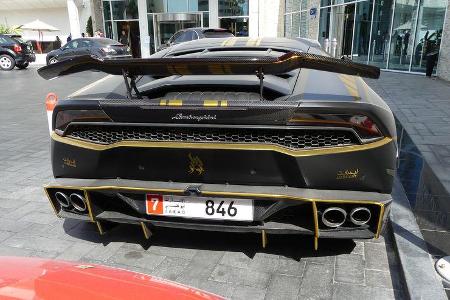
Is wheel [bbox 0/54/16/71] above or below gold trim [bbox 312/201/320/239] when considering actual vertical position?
below

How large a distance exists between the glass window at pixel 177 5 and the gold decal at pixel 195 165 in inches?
1077

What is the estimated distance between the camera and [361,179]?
240cm

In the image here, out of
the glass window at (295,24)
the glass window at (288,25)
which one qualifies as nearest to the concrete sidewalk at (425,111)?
the glass window at (295,24)

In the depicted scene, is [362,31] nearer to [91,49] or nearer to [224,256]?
[91,49]

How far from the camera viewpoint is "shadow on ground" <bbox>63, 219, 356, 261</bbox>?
117 inches

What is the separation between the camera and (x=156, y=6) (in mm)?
28281

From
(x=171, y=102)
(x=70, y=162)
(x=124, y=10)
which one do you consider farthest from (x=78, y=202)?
(x=124, y=10)

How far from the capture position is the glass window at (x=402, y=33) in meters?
13.6

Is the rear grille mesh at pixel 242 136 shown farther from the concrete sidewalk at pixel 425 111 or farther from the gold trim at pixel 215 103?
the concrete sidewalk at pixel 425 111

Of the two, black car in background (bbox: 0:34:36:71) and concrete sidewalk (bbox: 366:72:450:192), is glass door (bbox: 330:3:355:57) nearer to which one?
concrete sidewalk (bbox: 366:72:450:192)

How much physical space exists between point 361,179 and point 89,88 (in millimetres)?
1979

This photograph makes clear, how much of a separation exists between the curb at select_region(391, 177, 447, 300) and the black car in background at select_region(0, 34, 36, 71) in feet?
66.0

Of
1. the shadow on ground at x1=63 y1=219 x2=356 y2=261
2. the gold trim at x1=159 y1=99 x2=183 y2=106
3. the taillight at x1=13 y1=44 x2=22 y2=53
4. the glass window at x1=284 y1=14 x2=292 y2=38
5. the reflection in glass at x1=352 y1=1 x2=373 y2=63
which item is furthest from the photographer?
the glass window at x1=284 y1=14 x2=292 y2=38

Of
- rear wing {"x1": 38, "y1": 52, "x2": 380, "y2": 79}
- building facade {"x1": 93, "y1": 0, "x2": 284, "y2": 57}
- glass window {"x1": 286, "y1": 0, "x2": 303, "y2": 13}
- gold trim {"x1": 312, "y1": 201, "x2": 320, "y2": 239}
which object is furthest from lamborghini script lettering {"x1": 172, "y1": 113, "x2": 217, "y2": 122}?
glass window {"x1": 286, "y1": 0, "x2": 303, "y2": 13}
